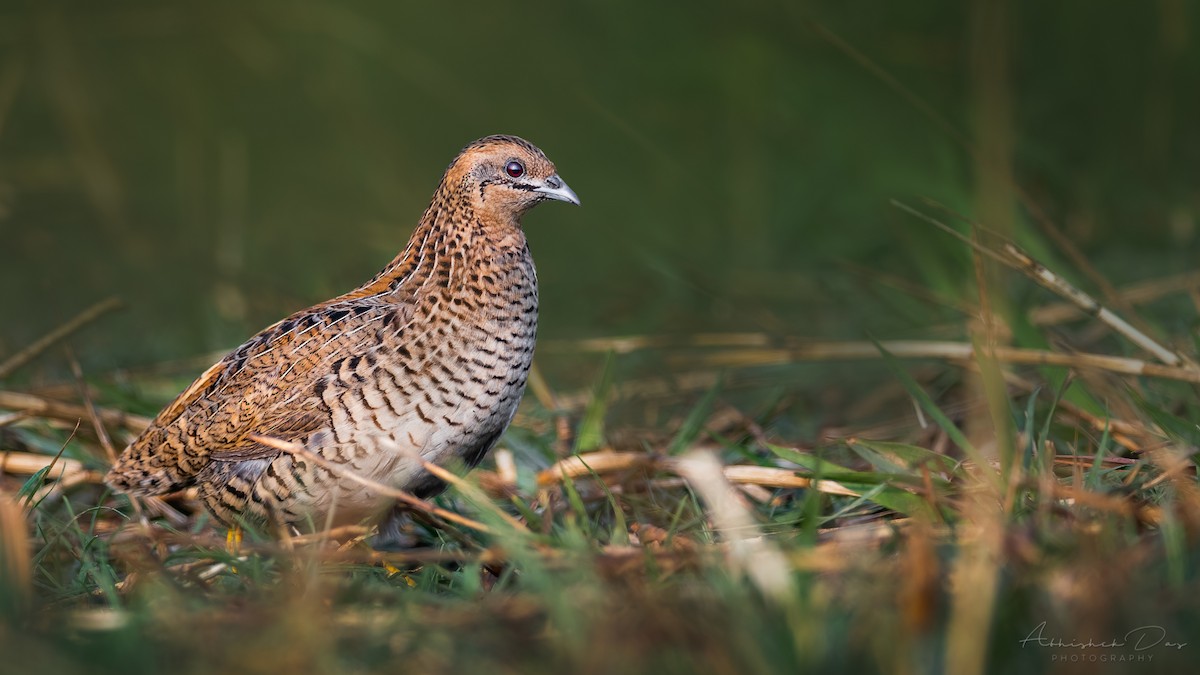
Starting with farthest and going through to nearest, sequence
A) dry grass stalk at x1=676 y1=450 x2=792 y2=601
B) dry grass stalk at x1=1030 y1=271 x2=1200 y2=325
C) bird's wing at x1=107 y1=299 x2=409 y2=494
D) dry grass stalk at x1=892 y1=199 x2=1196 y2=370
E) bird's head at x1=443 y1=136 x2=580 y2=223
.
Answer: dry grass stalk at x1=1030 y1=271 x2=1200 y2=325, bird's head at x1=443 y1=136 x2=580 y2=223, bird's wing at x1=107 y1=299 x2=409 y2=494, dry grass stalk at x1=892 y1=199 x2=1196 y2=370, dry grass stalk at x1=676 y1=450 x2=792 y2=601

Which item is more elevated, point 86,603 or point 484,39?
point 484,39

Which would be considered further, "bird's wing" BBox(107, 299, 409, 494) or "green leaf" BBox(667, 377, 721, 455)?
"green leaf" BBox(667, 377, 721, 455)

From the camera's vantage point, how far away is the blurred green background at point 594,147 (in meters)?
6.28

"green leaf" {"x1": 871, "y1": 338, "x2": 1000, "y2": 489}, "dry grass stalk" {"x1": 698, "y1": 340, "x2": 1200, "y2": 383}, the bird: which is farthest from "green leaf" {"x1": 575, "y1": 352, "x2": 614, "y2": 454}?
"green leaf" {"x1": 871, "y1": 338, "x2": 1000, "y2": 489}

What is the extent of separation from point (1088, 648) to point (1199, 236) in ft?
15.9

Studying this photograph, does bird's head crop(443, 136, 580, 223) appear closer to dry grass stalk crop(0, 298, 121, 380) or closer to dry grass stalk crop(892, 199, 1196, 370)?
dry grass stalk crop(892, 199, 1196, 370)

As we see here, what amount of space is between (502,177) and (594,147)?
400cm

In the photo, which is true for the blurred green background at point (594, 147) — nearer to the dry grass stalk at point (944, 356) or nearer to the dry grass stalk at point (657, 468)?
the dry grass stalk at point (944, 356)

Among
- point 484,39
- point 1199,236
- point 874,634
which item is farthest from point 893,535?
point 484,39

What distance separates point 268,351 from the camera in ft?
13.4

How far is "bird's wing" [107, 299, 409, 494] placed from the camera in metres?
3.90

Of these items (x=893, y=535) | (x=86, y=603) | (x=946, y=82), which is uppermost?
(x=946, y=82)

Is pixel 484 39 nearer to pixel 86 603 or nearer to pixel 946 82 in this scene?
pixel 946 82
